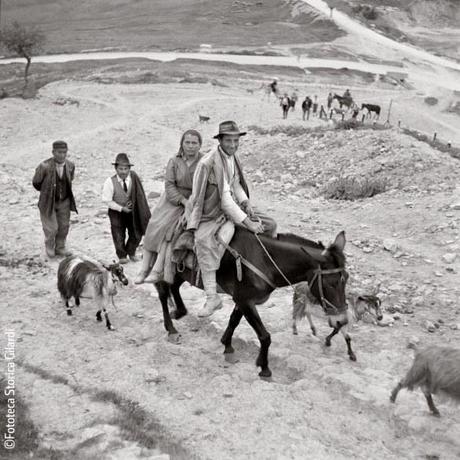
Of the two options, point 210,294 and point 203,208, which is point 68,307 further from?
point 203,208

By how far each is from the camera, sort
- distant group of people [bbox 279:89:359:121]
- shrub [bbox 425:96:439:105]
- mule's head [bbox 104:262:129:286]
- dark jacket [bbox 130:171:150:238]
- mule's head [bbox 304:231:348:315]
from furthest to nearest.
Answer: shrub [bbox 425:96:439:105] < distant group of people [bbox 279:89:359:121] < dark jacket [bbox 130:171:150:238] < mule's head [bbox 104:262:129:286] < mule's head [bbox 304:231:348:315]

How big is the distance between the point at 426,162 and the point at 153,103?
2037cm

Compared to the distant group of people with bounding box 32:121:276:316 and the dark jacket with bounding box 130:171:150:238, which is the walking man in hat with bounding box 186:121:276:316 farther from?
the dark jacket with bounding box 130:171:150:238

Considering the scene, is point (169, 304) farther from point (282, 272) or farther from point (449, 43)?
point (449, 43)

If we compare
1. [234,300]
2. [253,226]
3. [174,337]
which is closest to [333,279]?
[253,226]

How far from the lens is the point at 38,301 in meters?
8.97

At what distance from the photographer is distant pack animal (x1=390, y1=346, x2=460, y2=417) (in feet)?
18.7

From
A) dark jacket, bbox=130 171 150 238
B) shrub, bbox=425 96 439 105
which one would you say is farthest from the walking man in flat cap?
shrub, bbox=425 96 439 105

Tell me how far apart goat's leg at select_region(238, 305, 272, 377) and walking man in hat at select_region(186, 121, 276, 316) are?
42 cm

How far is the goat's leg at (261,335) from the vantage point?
6766 mm

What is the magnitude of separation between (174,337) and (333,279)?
271 centimetres

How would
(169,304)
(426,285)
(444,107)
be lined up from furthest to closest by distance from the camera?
1. (444,107)
2. (426,285)
3. (169,304)

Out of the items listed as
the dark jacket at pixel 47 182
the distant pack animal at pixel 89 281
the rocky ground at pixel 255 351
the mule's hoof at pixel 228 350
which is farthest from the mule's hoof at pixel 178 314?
the dark jacket at pixel 47 182

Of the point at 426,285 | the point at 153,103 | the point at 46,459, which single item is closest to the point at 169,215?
the point at 46,459
